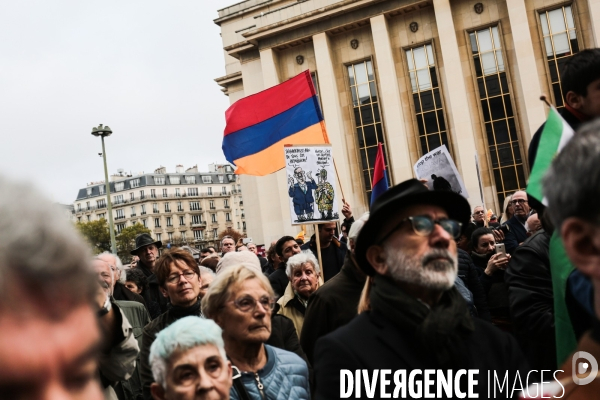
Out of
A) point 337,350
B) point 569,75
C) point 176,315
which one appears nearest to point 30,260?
point 337,350

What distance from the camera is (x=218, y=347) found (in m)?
2.82

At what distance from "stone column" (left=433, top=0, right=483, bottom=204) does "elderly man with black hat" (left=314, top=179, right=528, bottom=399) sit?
27681 millimetres

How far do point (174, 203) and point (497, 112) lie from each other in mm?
86147

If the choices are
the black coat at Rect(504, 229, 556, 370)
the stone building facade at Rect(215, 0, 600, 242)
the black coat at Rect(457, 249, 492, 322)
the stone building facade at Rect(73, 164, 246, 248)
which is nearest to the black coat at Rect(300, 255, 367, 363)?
the black coat at Rect(504, 229, 556, 370)

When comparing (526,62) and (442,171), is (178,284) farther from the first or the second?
(526,62)

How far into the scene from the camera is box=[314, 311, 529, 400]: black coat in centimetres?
222

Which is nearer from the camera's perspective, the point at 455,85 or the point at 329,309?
the point at 329,309

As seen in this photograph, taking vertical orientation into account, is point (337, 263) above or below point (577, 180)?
below

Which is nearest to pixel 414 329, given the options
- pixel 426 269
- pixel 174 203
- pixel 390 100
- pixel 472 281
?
pixel 426 269

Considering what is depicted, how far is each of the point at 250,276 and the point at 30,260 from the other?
3065 millimetres

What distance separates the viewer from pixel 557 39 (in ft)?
92.6

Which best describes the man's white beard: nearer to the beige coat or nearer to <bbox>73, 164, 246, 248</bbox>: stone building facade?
the beige coat

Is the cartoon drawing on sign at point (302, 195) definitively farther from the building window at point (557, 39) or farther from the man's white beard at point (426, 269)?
the building window at point (557, 39)

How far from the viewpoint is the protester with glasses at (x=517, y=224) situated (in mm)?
6867
